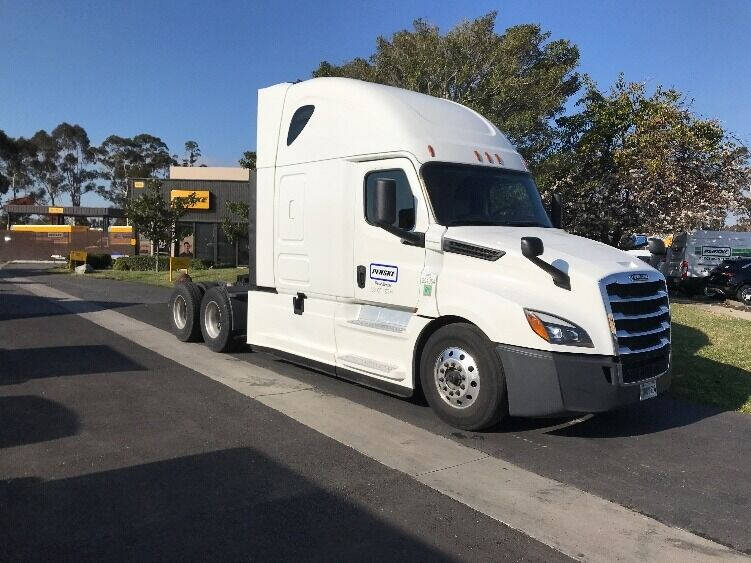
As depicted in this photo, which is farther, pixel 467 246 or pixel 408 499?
pixel 467 246

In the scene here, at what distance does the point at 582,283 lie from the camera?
480 cm

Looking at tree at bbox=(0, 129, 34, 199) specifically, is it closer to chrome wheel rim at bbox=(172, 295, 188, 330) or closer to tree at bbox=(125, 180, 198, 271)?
tree at bbox=(125, 180, 198, 271)

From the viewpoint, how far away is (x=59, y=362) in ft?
25.5

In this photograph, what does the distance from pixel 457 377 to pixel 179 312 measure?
19.1 ft

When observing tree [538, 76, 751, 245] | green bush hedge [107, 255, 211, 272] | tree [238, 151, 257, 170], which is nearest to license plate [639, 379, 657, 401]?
tree [538, 76, 751, 245]

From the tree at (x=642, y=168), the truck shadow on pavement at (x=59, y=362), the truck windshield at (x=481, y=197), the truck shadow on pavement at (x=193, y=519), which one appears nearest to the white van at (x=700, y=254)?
the tree at (x=642, y=168)

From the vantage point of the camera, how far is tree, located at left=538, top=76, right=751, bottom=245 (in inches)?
762

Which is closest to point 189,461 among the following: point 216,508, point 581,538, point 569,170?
point 216,508

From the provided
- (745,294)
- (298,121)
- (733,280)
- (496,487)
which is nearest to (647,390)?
(496,487)

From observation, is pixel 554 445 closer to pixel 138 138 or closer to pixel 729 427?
pixel 729 427

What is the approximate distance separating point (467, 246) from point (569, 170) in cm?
1606

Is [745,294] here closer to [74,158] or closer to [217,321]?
[217,321]

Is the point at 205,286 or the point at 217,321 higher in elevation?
the point at 205,286

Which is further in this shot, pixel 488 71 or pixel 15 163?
pixel 15 163
